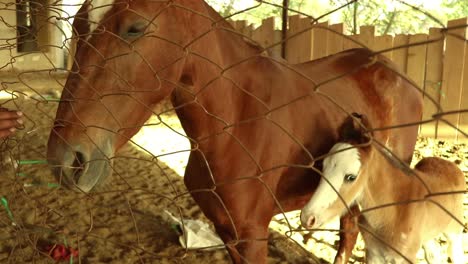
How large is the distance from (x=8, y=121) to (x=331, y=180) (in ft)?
4.33

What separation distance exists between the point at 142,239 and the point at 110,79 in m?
2.03

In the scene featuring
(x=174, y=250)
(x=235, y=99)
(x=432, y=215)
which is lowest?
(x=174, y=250)

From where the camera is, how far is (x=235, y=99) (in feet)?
6.12

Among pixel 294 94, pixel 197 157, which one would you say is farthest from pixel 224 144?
pixel 294 94

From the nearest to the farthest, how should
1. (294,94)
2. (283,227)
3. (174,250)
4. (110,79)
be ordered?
(110,79)
(294,94)
(174,250)
(283,227)

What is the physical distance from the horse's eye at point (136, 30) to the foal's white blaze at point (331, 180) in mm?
946

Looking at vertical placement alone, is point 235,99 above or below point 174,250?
above

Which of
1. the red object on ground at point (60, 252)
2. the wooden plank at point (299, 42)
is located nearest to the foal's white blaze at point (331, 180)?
the red object on ground at point (60, 252)

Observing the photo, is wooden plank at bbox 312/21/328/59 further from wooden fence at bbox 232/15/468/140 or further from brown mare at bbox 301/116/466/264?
brown mare at bbox 301/116/466/264

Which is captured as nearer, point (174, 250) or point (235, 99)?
point (235, 99)

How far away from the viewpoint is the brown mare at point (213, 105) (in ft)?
4.79

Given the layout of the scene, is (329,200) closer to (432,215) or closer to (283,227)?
(432,215)

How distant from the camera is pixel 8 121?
1.73 meters

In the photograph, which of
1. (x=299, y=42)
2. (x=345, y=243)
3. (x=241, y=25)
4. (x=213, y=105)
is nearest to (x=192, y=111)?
(x=213, y=105)
